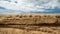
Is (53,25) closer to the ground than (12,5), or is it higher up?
closer to the ground

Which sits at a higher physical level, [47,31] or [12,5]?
[12,5]

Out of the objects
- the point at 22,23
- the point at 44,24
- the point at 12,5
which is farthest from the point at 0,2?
the point at 44,24

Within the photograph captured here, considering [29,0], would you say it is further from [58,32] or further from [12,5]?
[58,32]

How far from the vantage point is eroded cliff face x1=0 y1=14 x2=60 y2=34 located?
837 millimetres

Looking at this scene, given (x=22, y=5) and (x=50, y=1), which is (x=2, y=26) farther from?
(x=50, y=1)

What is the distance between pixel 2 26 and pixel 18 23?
0.09 metres

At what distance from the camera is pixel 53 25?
0.84 meters

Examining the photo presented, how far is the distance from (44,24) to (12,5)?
0.21 meters

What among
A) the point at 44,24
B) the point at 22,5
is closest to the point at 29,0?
the point at 22,5

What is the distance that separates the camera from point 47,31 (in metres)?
0.84

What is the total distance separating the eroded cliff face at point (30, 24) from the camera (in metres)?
0.84

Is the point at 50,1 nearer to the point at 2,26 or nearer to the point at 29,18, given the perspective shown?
the point at 29,18

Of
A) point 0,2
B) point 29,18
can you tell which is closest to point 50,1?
Result: point 29,18

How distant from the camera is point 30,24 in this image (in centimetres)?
84
